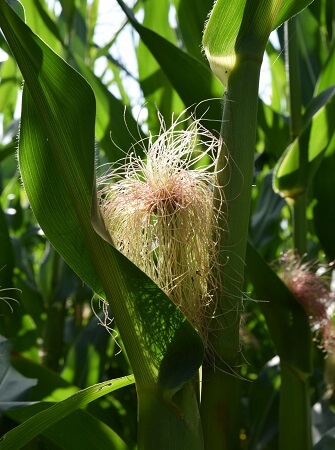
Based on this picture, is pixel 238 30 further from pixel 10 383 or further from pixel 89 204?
pixel 10 383

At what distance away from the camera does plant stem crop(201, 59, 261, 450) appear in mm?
712

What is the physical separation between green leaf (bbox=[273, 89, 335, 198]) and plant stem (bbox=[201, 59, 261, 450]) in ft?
0.98

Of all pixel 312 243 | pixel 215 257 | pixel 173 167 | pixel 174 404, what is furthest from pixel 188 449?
pixel 312 243

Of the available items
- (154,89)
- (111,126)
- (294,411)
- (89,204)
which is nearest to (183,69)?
(111,126)

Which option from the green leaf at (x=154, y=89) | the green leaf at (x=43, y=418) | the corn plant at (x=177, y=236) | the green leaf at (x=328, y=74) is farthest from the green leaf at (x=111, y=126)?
the green leaf at (x=43, y=418)

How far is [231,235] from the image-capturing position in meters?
0.71

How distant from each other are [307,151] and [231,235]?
37cm

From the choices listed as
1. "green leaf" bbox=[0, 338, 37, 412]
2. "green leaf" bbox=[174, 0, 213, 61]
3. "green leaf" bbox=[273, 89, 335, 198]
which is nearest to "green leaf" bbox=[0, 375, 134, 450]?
"green leaf" bbox=[0, 338, 37, 412]

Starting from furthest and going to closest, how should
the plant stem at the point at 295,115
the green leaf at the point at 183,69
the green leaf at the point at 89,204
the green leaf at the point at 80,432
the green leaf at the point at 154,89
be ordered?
1. the green leaf at the point at 154,89
2. the plant stem at the point at 295,115
3. the green leaf at the point at 183,69
4. the green leaf at the point at 80,432
5. the green leaf at the point at 89,204

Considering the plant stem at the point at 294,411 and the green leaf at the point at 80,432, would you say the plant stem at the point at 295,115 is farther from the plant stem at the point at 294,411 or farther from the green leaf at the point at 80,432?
the green leaf at the point at 80,432

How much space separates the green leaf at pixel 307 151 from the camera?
101cm

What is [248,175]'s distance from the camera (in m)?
0.72

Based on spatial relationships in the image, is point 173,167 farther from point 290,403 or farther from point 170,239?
point 290,403

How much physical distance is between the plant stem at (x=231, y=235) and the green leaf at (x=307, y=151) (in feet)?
0.98
